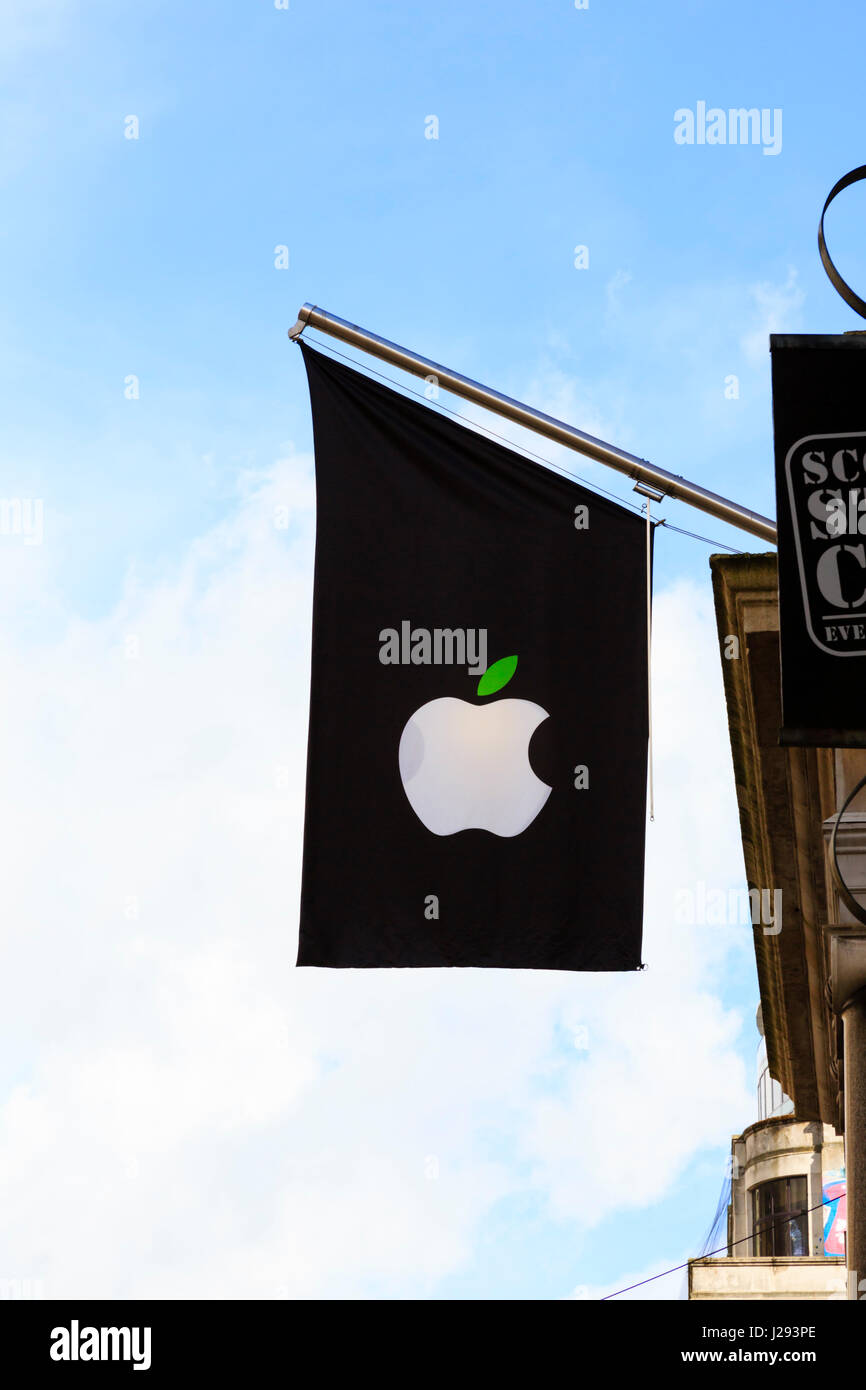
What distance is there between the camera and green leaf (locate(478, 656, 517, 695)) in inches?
367

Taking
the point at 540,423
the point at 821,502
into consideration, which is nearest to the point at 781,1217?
the point at 540,423

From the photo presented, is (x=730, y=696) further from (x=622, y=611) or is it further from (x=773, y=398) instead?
(x=773, y=398)

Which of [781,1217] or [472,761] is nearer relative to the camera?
[472,761]

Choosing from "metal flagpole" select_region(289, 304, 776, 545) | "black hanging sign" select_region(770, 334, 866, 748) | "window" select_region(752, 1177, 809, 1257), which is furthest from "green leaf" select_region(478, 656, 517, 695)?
"window" select_region(752, 1177, 809, 1257)

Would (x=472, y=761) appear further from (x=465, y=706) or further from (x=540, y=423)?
(x=540, y=423)

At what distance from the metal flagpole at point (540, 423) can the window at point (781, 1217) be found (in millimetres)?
34050

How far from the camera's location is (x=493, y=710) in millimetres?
9305

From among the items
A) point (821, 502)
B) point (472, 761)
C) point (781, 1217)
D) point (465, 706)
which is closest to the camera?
point (821, 502)

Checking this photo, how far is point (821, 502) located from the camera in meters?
6.92

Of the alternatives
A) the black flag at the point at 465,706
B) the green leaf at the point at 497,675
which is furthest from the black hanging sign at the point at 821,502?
the green leaf at the point at 497,675

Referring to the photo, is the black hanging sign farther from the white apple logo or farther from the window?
the window

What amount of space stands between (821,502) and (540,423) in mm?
2793

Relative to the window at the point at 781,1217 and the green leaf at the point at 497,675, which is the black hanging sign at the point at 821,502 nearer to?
the green leaf at the point at 497,675
